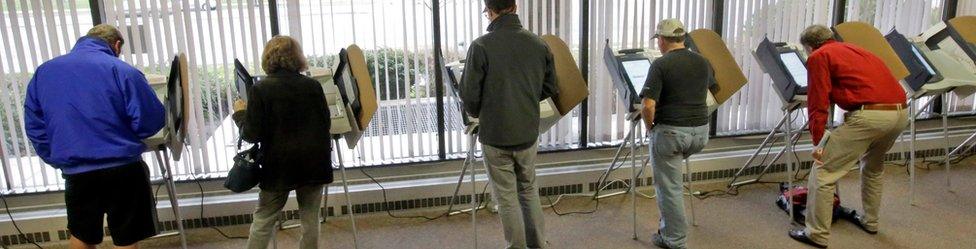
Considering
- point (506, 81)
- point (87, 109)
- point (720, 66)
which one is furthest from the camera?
point (720, 66)

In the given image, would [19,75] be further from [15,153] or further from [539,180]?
[539,180]

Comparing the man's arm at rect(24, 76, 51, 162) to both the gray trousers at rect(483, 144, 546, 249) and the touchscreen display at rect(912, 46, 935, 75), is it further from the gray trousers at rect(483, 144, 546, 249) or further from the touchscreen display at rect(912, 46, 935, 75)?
the touchscreen display at rect(912, 46, 935, 75)

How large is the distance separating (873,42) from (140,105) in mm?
3743

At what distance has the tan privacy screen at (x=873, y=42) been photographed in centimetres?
344

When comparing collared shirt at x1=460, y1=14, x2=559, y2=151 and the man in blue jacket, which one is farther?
collared shirt at x1=460, y1=14, x2=559, y2=151

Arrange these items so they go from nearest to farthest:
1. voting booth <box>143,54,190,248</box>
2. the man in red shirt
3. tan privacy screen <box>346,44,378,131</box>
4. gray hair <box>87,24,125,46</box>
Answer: gray hair <box>87,24,125,46</box>
voting booth <box>143,54,190,248</box>
the man in red shirt
tan privacy screen <box>346,44,378,131</box>

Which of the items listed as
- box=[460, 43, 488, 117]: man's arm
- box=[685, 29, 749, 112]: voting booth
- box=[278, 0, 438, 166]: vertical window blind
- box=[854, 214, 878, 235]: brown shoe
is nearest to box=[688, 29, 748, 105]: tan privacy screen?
box=[685, 29, 749, 112]: voting booth

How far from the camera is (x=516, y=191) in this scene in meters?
2.78

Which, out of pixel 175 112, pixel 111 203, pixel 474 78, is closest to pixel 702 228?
pixel 474 78

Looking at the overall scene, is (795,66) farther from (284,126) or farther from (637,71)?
(284,126)

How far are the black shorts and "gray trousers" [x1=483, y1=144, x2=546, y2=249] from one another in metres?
1.41

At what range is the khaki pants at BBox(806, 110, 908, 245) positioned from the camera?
2.87 metres

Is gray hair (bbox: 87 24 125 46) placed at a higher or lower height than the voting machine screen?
higher

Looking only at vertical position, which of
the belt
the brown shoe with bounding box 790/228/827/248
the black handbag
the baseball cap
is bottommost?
the brown shoe with bounding box 790/228/827/248
